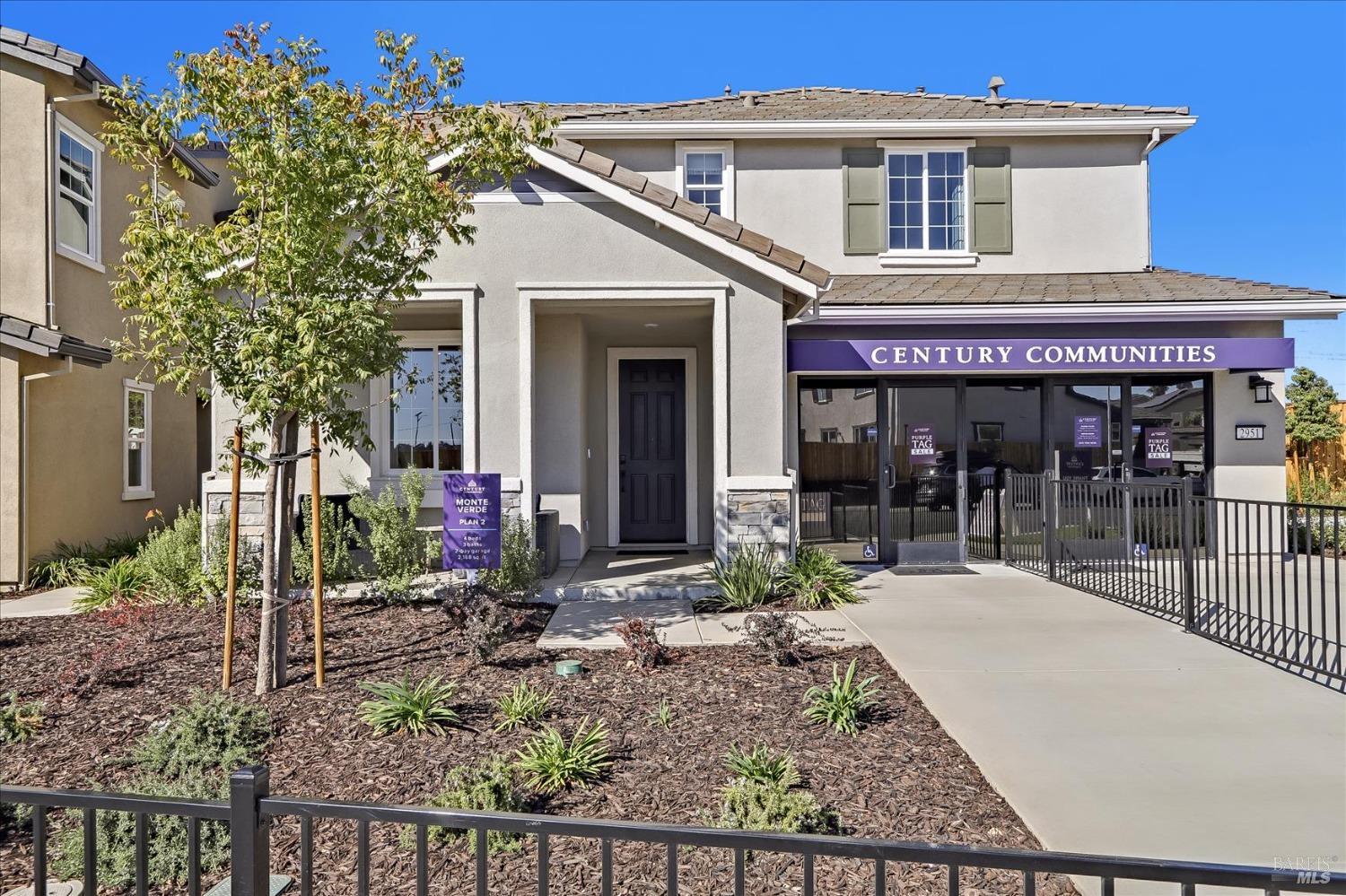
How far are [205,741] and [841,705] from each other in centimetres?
338

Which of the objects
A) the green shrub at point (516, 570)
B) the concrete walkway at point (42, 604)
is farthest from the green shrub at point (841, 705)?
the concrete walkway at point (42, 604)

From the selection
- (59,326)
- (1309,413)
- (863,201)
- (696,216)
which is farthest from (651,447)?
(1309,413)

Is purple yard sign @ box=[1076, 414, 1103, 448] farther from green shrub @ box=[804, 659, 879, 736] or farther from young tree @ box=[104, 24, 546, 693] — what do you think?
young tree @ box=[104, 24, 546, 693]

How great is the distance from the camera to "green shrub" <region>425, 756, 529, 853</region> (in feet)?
11.3

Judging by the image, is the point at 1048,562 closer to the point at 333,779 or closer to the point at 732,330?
the point at 732,330

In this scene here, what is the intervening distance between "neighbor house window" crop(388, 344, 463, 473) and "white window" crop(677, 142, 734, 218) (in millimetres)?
4491

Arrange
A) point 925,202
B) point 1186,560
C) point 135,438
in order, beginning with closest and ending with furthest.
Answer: point 1186,560 → point 135,438 → point 925,202

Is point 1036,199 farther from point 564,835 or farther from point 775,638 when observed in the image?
point 564,835

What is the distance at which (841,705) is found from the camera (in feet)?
15.5

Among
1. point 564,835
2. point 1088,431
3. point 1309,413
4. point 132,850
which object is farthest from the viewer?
point 1309,413

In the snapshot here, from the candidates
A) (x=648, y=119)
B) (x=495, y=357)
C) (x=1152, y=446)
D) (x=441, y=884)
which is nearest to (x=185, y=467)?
(x=495, y=357)

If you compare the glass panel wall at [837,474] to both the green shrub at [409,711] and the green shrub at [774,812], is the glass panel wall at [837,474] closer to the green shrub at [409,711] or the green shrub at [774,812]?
the green shrub at [409,711]

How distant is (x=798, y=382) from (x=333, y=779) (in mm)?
7907

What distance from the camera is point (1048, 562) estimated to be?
9.70 m
